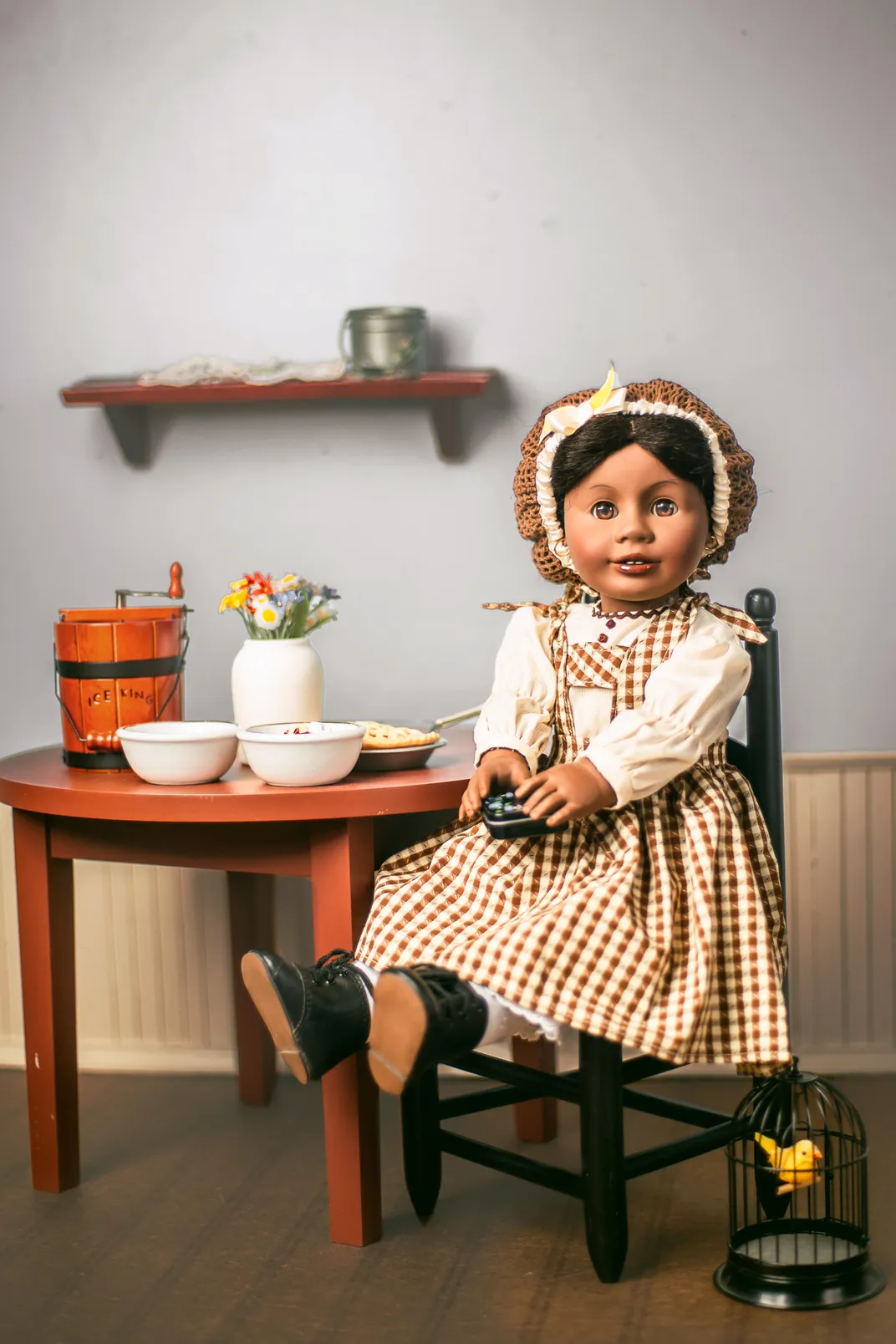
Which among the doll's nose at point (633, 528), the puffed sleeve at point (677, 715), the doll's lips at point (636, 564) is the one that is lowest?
the puffed sleeve at point (677, 715)

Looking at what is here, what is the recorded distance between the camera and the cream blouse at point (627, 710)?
1.78 meters

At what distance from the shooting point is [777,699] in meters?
2.02

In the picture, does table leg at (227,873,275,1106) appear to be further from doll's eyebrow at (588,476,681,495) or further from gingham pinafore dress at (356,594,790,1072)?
doll's eyebrow at (588,476,681,495)

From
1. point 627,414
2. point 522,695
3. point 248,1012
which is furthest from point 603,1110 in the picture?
point 248,1012

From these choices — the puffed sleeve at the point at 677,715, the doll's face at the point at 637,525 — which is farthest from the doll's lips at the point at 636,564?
the puffed sleeve at the point at 677,715

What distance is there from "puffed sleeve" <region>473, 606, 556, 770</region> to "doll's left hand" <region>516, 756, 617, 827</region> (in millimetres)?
169

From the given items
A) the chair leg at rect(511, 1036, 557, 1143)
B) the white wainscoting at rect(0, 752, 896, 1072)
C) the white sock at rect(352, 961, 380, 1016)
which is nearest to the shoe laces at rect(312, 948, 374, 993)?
the white sock at rect(352, 961, 380, 1016)

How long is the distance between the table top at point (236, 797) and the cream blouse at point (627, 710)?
0.12 metres

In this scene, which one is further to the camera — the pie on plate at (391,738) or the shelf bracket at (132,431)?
the shelf bracket at (132,431)

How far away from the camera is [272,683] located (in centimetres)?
214

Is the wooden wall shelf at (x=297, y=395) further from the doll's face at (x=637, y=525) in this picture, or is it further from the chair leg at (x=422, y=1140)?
the chair leg at (x=422, y=1140)

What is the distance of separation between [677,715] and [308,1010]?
0.61 metres

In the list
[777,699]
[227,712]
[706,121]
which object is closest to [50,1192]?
[227,712]

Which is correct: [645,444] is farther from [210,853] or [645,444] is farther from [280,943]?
[280,943]
